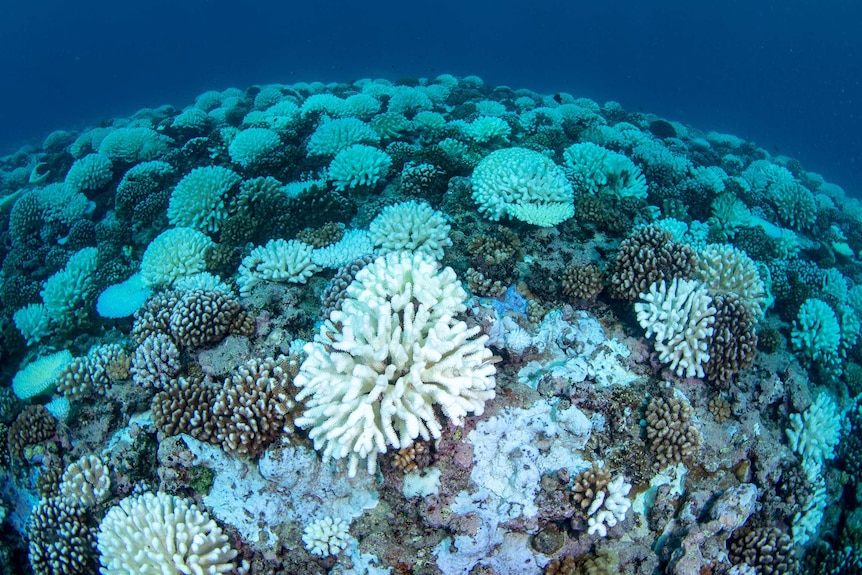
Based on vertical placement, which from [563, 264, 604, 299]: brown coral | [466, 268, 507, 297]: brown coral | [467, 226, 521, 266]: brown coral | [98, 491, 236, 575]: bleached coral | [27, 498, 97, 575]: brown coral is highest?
[467, 226, 521, 266]: brown coral

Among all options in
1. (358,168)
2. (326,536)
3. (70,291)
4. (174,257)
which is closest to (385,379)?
(326,536)

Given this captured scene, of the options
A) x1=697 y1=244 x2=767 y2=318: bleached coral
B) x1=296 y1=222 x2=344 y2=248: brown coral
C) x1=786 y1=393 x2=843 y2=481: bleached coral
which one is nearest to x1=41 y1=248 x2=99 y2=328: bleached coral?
x1=296 y1=222 x2=344 y2=248: brown coral

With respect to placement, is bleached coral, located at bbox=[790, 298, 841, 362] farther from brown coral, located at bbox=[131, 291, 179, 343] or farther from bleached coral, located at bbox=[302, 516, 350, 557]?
brown coral, located at bbox=[131, 291, 179, 343]

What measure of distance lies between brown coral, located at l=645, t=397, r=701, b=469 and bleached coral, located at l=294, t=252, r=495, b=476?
2.12 meters

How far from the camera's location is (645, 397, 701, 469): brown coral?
197 inches

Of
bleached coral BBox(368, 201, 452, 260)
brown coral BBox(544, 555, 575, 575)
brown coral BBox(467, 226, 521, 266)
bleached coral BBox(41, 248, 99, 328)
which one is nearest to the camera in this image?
brown coral BBox(544, 555, 575, 575)

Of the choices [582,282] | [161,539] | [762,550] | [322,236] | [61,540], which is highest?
[322,236]

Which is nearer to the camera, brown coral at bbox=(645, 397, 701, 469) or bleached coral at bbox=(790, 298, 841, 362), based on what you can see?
brown coral at bbox=(645, 397, 701, 469)

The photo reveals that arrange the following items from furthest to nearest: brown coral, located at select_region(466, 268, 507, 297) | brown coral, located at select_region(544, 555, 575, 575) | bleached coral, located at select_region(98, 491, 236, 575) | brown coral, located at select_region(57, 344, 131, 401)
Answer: brown coral, located at select_region(57, 344, 131, 401) → brown coral, located at select_region(466, 268, 507, 297) → brown coral, located at select_region(544, 555, 575, 575) → bleached coral, located at select_region(98, 491, 236, 575)

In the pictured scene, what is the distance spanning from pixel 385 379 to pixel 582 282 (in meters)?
3.12

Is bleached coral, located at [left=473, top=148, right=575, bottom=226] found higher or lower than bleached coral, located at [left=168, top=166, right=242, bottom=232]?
higher

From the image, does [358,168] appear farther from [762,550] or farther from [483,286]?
[762,550]

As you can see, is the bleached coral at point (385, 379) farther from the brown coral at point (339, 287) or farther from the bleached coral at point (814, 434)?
the bleached coral at point (814, 434)

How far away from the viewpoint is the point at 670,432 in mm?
5004
